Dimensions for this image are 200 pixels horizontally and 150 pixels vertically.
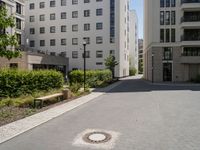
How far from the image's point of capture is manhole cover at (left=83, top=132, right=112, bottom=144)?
7719mm

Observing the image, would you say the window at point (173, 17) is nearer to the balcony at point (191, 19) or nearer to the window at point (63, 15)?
the balcony at point (191, 19)

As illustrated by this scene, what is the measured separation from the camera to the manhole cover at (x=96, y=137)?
7.72 metres

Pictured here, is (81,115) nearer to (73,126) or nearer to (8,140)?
(73,126)

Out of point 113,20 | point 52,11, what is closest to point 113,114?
point 113,20

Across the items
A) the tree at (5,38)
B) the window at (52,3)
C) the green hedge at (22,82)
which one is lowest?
the green hedge at (22,82)

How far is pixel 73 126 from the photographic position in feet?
31.5

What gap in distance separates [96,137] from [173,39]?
37.9 meters

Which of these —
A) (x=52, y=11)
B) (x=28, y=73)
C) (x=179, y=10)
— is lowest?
(x=28, y=73)

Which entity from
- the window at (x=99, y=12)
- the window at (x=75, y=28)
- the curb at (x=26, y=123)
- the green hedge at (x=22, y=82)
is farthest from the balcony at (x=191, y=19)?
the curb at (x=26, y=123)

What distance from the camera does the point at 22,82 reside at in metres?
17.6

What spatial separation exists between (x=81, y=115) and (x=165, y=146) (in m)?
5.34

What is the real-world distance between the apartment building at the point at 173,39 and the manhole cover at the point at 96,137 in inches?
1381

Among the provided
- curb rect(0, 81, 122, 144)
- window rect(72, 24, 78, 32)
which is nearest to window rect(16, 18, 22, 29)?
window rect(72, 24, 78, 32)

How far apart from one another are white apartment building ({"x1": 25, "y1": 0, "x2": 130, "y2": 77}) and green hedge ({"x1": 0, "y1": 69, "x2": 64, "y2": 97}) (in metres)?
38.6
